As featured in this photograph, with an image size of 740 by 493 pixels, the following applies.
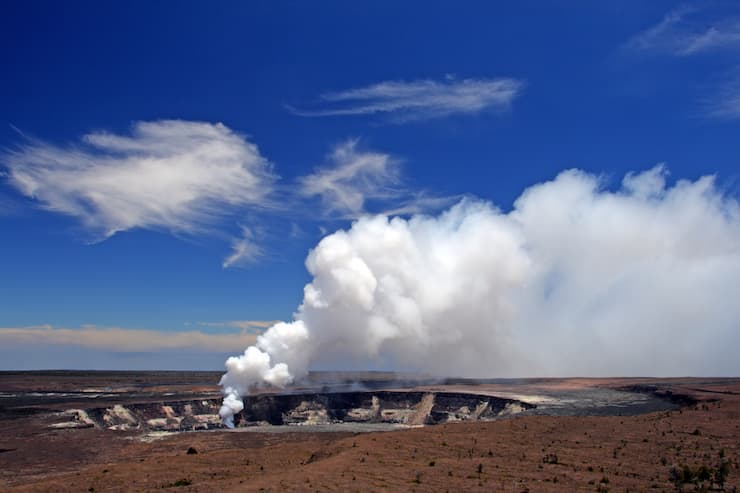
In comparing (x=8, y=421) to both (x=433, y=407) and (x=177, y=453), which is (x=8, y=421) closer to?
(x=177, y=453)

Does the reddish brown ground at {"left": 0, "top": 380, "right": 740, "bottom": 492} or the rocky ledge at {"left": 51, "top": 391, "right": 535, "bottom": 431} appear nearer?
the reddish brown ground at {"left": 0, "top": 380, "right": 740, "bottom": 492}

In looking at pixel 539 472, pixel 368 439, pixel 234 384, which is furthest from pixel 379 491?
pixel 234 384

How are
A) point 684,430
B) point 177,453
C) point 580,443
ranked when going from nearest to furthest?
point 580,443
point 684,430
point 177,453

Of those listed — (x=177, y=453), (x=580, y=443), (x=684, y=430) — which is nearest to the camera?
(x=580, y=443)

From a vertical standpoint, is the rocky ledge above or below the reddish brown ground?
below

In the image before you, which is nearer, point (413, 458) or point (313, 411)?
point (413, 458)

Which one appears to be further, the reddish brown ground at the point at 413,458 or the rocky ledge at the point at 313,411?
the rocky ledge at the point at 313,411

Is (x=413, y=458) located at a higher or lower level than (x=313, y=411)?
higher

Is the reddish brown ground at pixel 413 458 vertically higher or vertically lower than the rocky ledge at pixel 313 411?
higher
